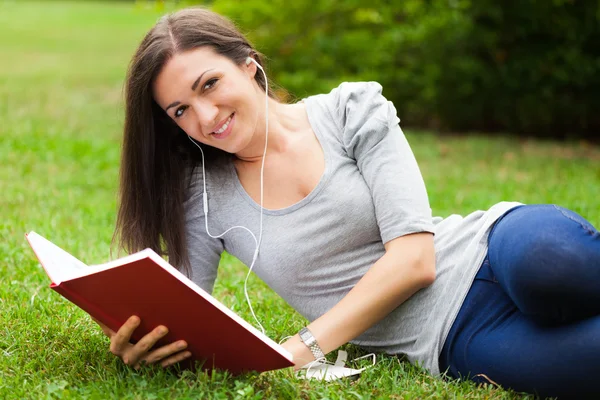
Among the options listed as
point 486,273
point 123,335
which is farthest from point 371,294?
point 123,335

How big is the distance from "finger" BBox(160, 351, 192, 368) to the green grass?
0.11 feet

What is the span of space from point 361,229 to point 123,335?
0.80m

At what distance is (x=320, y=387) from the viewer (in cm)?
225

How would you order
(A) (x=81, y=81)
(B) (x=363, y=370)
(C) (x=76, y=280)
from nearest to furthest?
(C) (x=76, y=280) < (B) (x=363, y=370) < (A) (x=81, y=81)

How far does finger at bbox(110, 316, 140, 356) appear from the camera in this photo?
2139mm

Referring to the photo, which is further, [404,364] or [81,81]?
[81,81]

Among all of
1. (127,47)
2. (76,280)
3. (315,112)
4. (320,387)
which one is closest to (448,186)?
(315,112)

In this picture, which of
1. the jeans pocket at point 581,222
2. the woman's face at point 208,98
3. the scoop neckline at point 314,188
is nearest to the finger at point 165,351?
the scoop neckline at point 314,188

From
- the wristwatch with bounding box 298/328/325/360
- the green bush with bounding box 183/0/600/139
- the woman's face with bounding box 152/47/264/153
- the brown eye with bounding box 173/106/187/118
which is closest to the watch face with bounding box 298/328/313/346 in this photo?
the wristwatch with bounding box 298/328/325/360

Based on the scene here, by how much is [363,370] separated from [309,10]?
22.2 ft

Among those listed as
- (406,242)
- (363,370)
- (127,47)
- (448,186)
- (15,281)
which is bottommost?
(127,47)

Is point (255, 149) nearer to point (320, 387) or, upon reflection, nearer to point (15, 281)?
point (320, 387)

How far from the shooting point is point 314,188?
2484mm

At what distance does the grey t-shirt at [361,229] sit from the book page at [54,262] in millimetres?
452
